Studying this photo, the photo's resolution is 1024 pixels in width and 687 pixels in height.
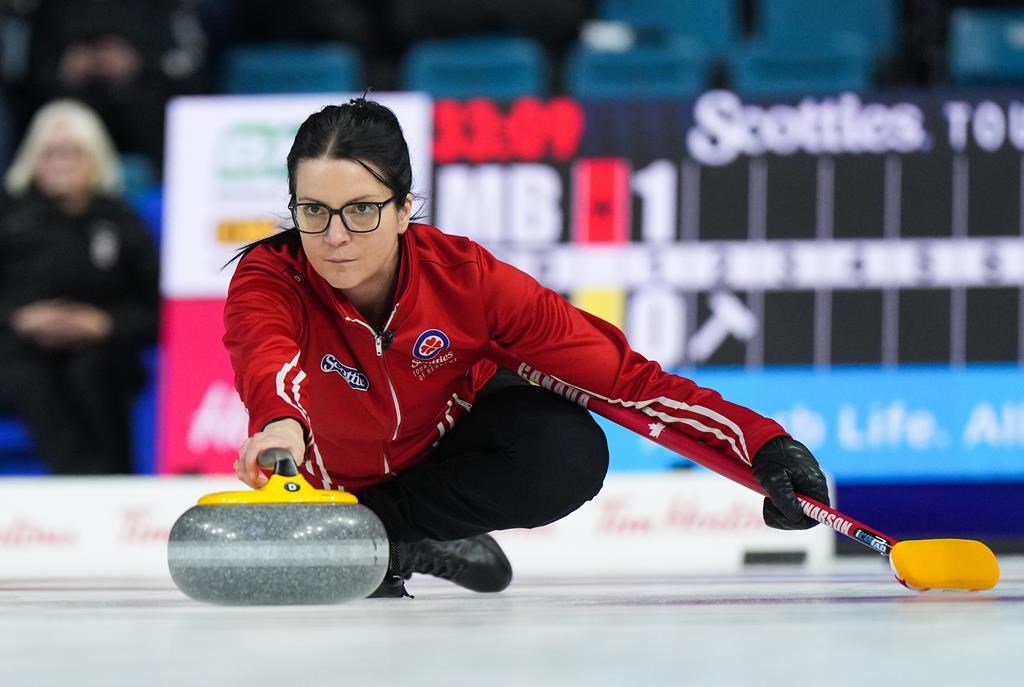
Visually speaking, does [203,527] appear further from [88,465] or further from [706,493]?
[88,465]

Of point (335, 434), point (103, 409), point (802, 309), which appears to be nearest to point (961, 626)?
point (335, 434)

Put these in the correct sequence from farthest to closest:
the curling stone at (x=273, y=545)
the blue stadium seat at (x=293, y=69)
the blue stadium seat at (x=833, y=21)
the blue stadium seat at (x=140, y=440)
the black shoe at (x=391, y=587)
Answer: the blue stadium seat at (x=833, y=21), the blue stadium seat at (x=293, y=69), the blue stadium seat at (x=140, y=440), the black shoe at (x=391, y=587), the curling stone at (x=273, y=545)

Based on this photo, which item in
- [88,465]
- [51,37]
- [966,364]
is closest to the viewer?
[966,364]

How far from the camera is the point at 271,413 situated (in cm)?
253

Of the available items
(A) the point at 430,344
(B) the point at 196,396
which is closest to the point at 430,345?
(A) the point at 430,344

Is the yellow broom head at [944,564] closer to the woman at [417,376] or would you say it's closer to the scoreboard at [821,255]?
the woman at [417,376]

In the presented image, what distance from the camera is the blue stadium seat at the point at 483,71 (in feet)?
23.2

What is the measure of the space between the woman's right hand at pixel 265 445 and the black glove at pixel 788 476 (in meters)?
0.88

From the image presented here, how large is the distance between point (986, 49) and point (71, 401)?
421 centimetres

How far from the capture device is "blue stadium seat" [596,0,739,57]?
25.2 feet

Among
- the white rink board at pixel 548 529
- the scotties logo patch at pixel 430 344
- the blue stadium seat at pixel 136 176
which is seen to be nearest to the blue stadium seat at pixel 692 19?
the blue stadium seat at pixel 136 176

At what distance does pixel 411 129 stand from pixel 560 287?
34.7 inches

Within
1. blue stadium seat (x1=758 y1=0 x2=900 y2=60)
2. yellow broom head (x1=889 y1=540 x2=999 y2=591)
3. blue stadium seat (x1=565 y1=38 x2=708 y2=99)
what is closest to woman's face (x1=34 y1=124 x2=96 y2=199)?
blue stadium seat (x1=565 y1=38 x2=708 y2=99)

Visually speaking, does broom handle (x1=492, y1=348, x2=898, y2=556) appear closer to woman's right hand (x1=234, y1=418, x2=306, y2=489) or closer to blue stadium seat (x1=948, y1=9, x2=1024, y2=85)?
woman's right hand (x1=234, y1=418, x2=306, y2=489)
